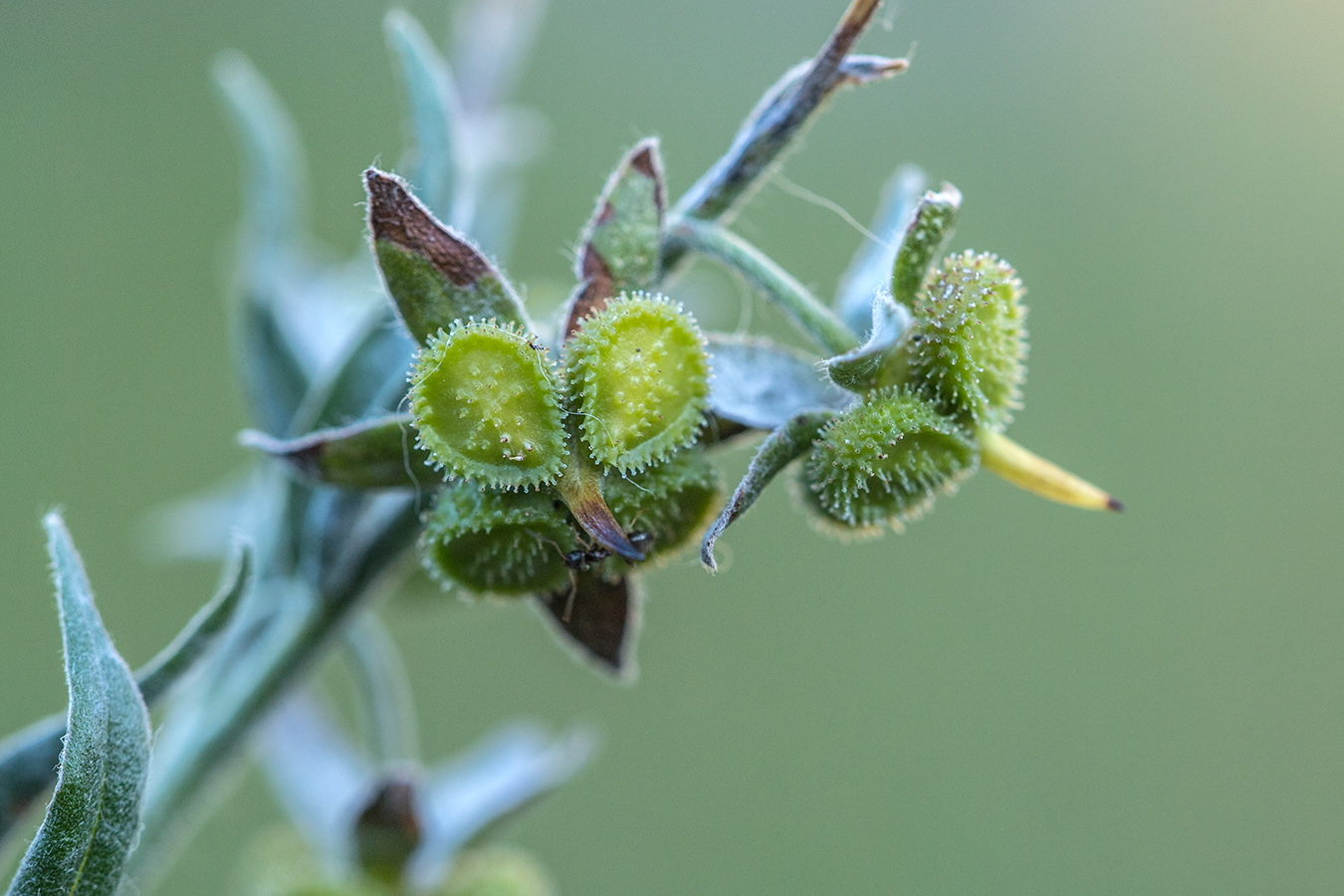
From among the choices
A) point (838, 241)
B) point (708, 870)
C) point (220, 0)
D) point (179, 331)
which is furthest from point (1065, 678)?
point (220, 0)

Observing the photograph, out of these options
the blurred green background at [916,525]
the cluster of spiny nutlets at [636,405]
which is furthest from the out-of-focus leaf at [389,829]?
the blurred green background at [916,525]

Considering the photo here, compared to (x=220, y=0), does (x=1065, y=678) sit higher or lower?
lower

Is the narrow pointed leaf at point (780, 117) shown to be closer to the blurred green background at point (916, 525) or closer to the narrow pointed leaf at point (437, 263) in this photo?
the narrow pointed leaf at point (437, 263)

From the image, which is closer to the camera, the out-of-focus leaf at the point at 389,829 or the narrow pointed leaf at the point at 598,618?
the narrow pointed leaf at the point at 598,618

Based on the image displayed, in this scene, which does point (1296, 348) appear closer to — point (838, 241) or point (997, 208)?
point (997, 208)

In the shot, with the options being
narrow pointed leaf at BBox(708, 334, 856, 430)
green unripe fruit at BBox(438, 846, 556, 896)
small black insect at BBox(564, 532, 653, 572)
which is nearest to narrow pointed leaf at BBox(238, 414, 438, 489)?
small black insect at BBox(564, 532, 653, 572)

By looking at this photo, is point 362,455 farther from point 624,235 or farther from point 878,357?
point 878,357

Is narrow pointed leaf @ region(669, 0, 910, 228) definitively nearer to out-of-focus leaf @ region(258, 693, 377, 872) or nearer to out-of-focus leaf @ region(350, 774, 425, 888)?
out-of-focus leaf @ region(350, 774, 425, 888)
